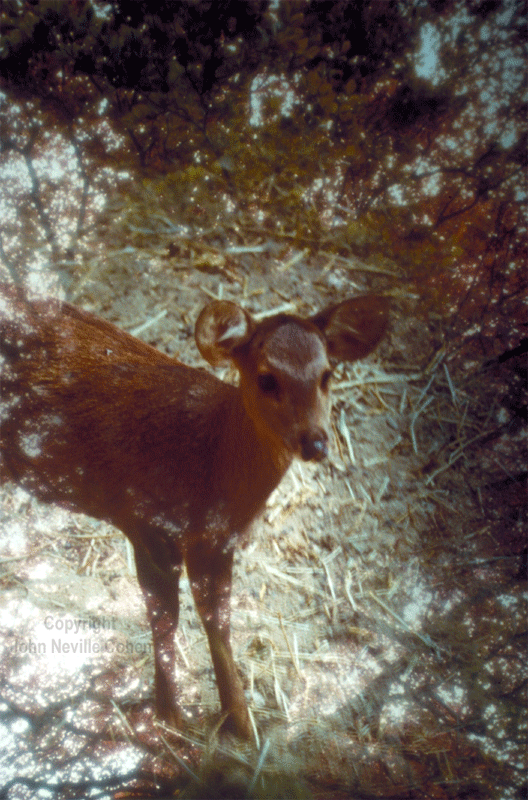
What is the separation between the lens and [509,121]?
1334 millimetres

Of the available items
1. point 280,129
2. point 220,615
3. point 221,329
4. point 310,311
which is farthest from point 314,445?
point 280,129

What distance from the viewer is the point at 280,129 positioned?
4.08 feet

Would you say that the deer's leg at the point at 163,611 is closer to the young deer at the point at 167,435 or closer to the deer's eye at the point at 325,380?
the young deer at the point at 167,435

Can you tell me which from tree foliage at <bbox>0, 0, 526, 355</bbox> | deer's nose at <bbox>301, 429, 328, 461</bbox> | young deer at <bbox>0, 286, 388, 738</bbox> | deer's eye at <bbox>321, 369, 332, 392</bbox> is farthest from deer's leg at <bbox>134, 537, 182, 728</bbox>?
tree foliage at <bbox>0, 0, 526, 355</bbox>

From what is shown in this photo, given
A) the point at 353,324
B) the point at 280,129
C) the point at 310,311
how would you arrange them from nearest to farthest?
the point at 353,324
the point at 280,129
the point at 310,311

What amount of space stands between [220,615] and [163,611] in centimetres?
14

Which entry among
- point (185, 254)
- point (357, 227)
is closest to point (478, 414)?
point (357, 227)

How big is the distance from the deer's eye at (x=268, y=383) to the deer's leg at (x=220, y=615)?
17.9 inches

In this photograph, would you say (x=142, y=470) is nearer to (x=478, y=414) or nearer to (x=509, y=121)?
(x=478, y=414)

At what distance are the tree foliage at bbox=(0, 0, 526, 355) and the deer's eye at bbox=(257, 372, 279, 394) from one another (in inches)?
23.1

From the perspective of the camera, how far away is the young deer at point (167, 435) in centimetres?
100

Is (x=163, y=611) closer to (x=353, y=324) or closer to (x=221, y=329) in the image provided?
(x=221, y=329)

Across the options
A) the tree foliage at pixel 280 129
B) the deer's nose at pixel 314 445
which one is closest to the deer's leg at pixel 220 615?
the deer's nose at pixel 314 445

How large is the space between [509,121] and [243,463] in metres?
1.40
